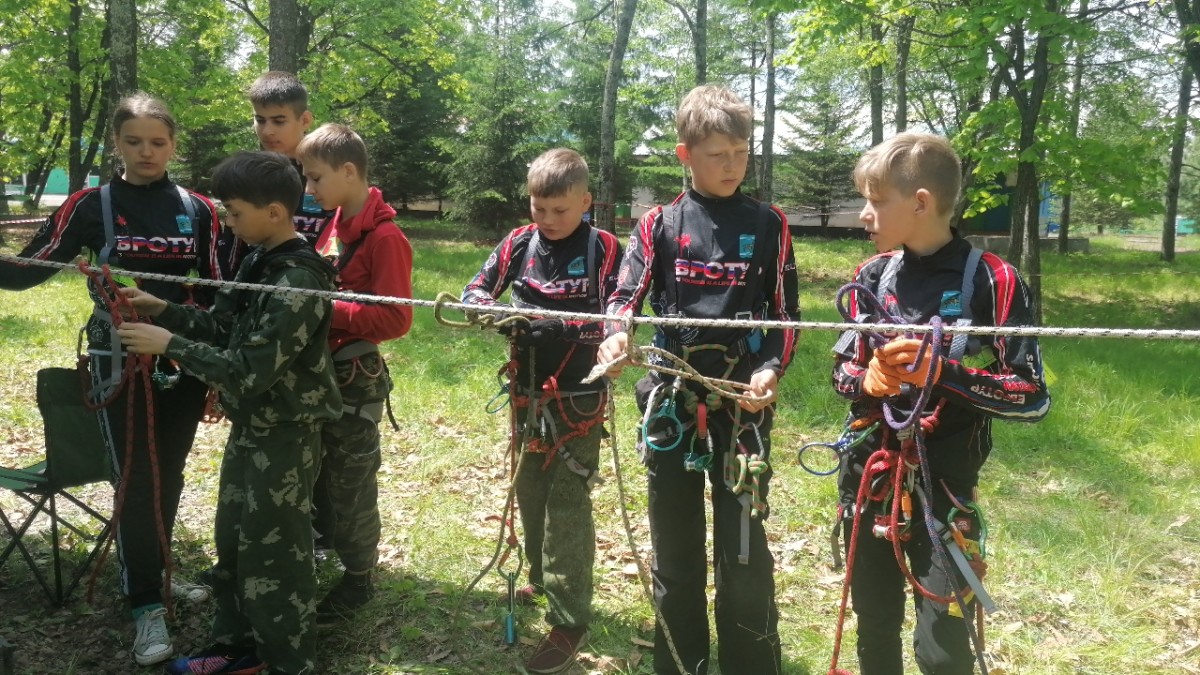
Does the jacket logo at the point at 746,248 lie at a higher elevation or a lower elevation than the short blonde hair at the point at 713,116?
lower

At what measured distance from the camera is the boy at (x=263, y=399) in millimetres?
2582

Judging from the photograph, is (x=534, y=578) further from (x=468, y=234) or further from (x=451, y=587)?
(x=468, y=234)

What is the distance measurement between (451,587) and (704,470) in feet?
5.61

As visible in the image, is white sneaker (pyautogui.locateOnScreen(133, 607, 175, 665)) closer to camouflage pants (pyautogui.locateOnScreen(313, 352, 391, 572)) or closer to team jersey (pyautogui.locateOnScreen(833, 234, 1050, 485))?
camouflage pants (pyautogui.locateOnScreen(313, 352, 391, 572))

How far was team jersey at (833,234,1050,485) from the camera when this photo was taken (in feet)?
6.97

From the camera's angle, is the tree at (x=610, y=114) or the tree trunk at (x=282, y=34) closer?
the tree trunk at (x=282, y=34)

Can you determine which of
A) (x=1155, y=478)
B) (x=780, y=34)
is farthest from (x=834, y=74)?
(x=1155, y=478)

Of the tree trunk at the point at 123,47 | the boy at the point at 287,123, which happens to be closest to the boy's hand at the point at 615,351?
the boy at the point at 287,123

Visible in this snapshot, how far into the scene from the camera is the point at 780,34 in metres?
25.3

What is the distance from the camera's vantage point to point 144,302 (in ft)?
9.15

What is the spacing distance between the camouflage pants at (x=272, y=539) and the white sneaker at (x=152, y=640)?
14.3 inches

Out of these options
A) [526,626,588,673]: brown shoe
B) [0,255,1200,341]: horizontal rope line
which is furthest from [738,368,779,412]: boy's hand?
[526,626,588,673]: brown shoe

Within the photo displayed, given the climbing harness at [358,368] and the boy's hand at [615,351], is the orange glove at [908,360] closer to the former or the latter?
the boy's hand at [615,351]

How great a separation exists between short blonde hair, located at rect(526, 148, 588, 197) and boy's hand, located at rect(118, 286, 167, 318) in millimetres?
1325
